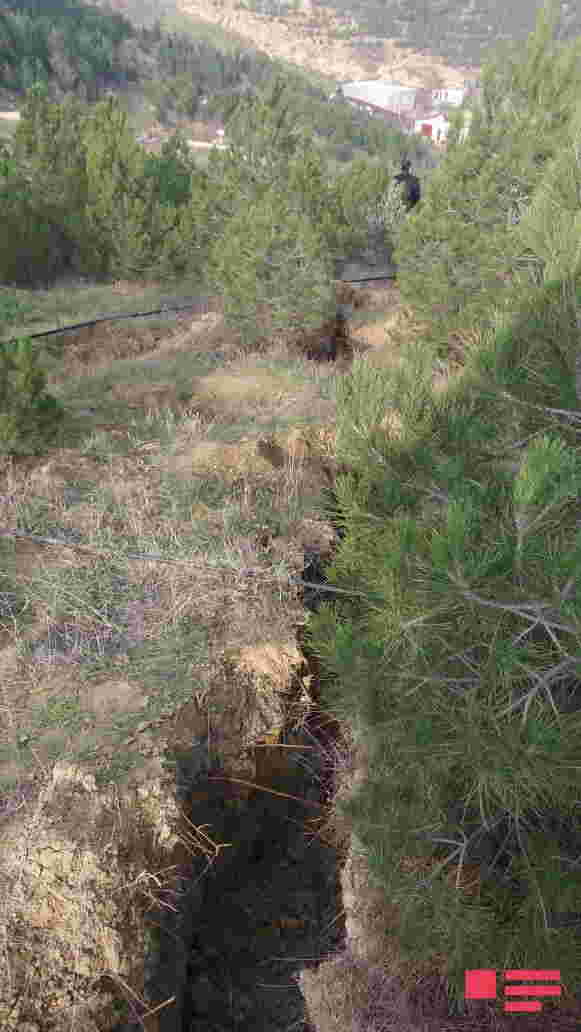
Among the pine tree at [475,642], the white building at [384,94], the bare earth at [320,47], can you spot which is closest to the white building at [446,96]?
the white building at [384,94]

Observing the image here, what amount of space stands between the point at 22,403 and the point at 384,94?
5877 centimetres

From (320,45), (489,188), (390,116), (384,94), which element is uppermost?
(320,45)

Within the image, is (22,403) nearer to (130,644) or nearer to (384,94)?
(130,644)

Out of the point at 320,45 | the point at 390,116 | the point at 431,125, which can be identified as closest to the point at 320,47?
the point at 320,45

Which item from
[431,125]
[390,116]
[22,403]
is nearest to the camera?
[22,403]

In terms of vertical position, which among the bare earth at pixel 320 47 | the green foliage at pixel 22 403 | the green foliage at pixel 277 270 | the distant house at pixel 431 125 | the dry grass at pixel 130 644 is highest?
the bare earth at pixel 320 47

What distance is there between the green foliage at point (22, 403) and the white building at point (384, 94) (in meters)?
53.5

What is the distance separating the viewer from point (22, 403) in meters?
4.59

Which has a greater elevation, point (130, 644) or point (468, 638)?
point (468, 638)

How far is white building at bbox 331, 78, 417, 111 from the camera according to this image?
49216 mm

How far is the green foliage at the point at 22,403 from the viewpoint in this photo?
456 cm

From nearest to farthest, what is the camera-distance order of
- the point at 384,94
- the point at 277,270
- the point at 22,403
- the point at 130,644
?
the point at 130,644 < the point at 22,403 < the point at 277,270 < the point at 384,94

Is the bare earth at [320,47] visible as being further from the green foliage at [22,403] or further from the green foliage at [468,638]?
the green foliage at [468,638]

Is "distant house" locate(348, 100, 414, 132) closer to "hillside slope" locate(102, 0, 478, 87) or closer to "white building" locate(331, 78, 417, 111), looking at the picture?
"white building" locate(331, 78, 417, 111)
